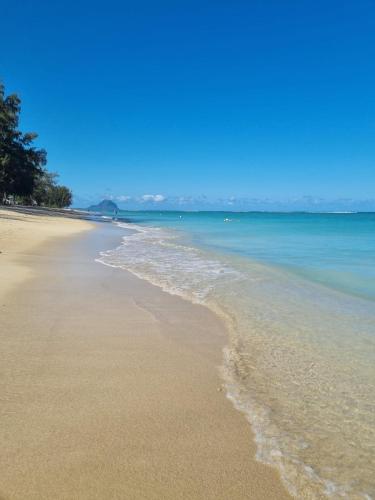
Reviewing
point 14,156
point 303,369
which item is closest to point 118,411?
point 303,369

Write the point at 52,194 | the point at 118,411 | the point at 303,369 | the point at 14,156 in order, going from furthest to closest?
the point at 52,194 → the point at 14,156 → the point at 303,369 → the point at 118,411

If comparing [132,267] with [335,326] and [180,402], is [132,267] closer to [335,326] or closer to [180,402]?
[335,326]

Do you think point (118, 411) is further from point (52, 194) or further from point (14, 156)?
point (52, 194)

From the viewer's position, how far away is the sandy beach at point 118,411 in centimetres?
247

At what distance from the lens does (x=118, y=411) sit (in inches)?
129

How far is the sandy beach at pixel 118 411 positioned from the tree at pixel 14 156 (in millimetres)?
40129

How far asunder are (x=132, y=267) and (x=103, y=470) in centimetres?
940

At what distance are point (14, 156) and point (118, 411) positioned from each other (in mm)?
45326

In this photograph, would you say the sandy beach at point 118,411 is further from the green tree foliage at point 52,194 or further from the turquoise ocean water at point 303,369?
the green tree foliage at point 52,194

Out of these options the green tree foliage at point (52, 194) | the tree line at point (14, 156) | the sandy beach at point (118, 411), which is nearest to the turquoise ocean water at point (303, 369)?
the sandy beach at point (118, 411)

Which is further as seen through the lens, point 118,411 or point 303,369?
point 303,369

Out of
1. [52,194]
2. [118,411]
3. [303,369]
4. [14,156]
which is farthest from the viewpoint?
[52,194]

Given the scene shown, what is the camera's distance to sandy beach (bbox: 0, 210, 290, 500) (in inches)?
97.4

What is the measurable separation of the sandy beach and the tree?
4013 centimetres
